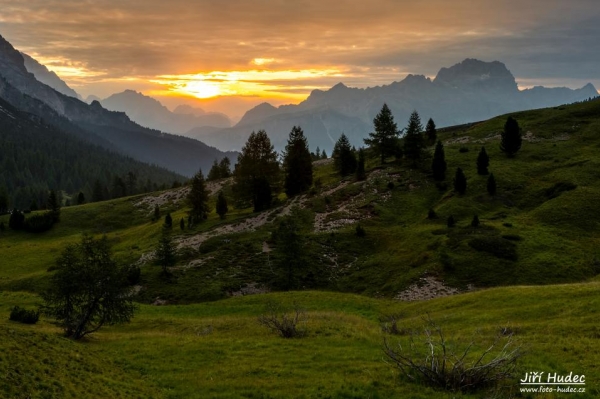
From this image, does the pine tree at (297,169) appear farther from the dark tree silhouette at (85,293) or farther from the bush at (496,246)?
the dark tree silhouette at (85,293)

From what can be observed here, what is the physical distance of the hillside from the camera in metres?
21.5

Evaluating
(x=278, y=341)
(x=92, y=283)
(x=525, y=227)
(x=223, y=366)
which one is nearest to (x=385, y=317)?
(x=278, y=341)

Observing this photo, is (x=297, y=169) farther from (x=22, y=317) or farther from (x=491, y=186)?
(x=22, y=317)

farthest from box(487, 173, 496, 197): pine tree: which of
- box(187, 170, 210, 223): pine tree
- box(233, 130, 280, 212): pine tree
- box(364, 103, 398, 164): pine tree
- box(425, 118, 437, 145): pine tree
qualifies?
box(187, 170, 210, 223): pine tree

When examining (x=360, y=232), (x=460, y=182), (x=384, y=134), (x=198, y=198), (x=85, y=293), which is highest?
(x=384, y=134)

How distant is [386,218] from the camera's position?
69750 millimetres

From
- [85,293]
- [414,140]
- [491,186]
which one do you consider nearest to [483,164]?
[491,186]

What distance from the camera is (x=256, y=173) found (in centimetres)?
8094

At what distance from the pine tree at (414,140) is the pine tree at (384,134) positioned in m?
4.77

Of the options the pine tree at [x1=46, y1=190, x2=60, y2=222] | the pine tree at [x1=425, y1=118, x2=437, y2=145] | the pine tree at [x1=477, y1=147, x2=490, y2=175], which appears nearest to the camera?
the pine tree at [x1=477, y1=147, x2=490, y2=175]

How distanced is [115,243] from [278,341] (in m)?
68.6

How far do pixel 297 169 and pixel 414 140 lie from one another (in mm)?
26868

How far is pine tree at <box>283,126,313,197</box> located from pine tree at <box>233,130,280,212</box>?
15.7 feet

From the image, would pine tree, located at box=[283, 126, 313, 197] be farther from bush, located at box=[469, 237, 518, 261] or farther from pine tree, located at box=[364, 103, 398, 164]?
bush, located at box=[469, 237, 518, 261]
